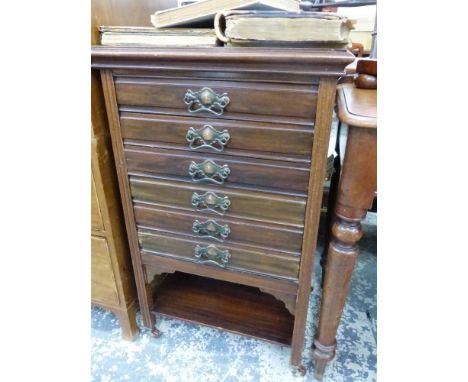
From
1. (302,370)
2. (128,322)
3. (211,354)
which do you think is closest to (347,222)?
(302,370)

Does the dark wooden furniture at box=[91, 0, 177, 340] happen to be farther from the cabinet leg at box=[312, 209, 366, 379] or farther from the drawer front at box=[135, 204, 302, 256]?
the cabinet leg at box=[312, 209, 366, 379]

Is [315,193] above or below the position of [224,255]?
above

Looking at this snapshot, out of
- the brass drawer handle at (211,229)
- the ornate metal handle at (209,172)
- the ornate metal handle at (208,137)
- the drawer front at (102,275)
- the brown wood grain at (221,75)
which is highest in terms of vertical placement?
the brown wood grain at (221,75)

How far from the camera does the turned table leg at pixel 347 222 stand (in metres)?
0.57

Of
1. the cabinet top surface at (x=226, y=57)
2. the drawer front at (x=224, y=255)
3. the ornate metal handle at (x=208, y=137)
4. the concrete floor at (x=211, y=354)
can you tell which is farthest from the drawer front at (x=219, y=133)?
the concrete floor at (x=211, y=354)

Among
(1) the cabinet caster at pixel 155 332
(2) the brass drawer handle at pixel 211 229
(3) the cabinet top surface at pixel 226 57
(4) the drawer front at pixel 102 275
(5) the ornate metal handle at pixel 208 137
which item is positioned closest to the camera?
(3) the cabinet top surface at pixel 226 57

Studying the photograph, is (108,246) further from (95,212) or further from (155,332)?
(155,332)

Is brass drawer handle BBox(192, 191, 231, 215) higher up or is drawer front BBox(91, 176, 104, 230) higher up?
brass drawer handle BBox(192, 191, 231, 215)

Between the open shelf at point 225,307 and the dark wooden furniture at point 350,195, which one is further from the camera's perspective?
the open shelf at point 225,307

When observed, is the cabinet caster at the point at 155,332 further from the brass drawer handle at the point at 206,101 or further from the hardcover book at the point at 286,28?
the hardcover book at the point at 286,28

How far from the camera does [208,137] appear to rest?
62 cm

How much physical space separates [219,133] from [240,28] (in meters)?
0.19

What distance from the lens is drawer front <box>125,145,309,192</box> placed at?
2.02ft

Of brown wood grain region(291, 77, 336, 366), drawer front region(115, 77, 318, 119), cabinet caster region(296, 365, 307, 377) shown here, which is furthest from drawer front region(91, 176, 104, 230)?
cabinet caster region(296, 365, 307, 377)
